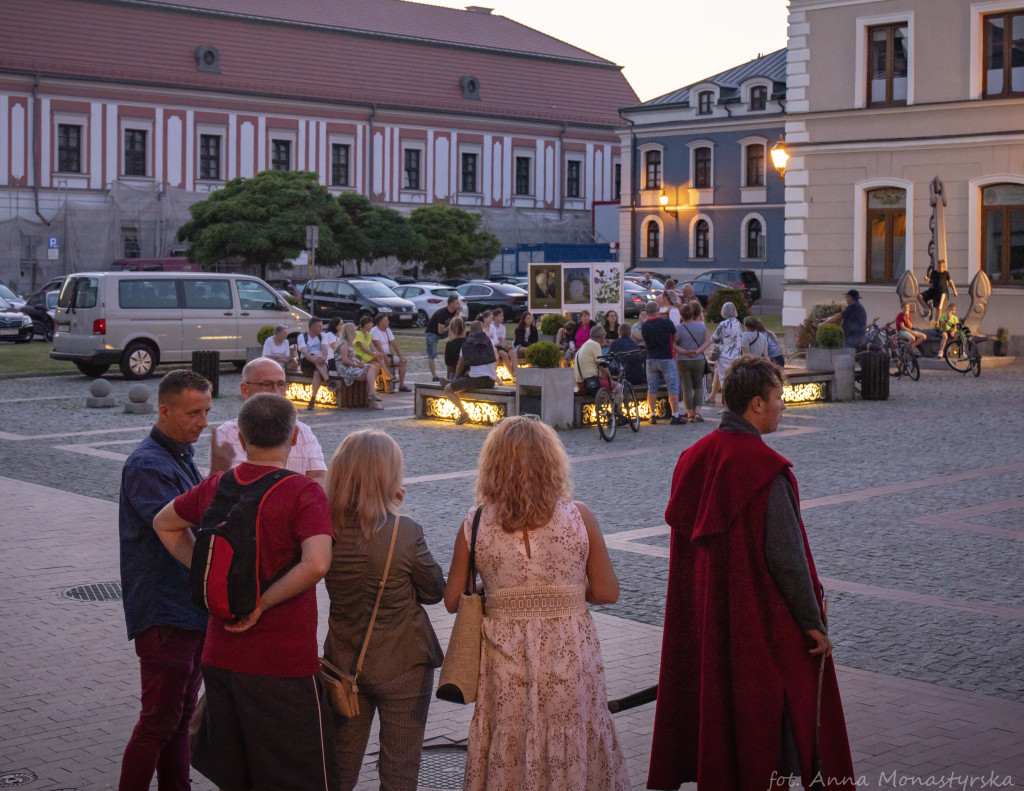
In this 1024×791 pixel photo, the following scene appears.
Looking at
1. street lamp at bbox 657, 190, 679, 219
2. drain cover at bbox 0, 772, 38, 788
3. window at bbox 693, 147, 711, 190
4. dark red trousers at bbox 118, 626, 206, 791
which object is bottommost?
drain cover at bbox 0, 772, 38, 788

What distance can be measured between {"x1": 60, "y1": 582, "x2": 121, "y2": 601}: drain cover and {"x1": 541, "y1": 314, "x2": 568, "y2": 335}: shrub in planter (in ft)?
52.6

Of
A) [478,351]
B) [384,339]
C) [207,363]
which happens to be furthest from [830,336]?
[207,363]

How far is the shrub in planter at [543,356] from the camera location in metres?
17.6

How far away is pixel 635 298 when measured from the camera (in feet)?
151

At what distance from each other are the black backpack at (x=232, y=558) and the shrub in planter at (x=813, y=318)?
2341 cm

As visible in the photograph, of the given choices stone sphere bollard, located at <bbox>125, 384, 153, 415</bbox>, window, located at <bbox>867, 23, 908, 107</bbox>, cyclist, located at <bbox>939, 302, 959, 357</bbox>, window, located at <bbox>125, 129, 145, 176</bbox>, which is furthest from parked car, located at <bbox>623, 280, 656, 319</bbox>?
stone sphere bollard, located at <bbox>125, 384, 153, 415</bbox>

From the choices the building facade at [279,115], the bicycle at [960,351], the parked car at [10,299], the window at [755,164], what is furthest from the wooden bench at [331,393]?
the window at [755,164]

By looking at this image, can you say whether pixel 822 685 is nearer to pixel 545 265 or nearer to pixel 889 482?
pixel 889 482

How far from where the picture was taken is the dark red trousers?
4770mm

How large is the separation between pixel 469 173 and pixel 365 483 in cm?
6452

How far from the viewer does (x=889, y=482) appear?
13195 mm

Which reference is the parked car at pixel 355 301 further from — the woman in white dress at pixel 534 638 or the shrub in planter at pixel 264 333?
Answer: the woman in white dress at pixel 534 638

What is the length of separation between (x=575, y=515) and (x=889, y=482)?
9.47 metres

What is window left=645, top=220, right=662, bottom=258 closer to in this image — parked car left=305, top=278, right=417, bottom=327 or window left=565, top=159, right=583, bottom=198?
window left=565, top=159, right=583, bottom=198
